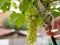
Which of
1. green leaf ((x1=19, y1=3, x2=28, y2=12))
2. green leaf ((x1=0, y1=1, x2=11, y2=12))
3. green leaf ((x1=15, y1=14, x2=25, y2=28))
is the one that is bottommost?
green leaf ((x1=15, y1=14, x2=25, y2=28))

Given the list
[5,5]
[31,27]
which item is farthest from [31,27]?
Result: [5,5]

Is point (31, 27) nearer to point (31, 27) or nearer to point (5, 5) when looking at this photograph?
point (31, 27)

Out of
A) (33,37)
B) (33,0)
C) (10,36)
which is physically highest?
(10,36)

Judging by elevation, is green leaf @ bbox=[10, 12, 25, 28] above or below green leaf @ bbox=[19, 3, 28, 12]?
below

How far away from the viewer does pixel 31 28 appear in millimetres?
489

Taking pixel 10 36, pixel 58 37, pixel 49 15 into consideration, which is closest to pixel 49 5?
pixel 49 15

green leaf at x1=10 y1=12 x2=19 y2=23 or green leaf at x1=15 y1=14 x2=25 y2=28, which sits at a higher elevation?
green leaf at x1=10 y1=12 x2=19 y2=23

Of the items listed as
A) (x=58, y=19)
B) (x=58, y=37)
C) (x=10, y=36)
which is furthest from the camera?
(x=10, y=36)

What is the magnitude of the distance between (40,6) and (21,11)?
2.5 inches

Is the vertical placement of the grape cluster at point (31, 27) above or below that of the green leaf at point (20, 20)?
below

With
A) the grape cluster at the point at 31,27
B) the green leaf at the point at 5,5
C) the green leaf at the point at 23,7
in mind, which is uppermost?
the green leaf at the point at 5,5

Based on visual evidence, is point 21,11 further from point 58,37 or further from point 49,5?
point 58,37

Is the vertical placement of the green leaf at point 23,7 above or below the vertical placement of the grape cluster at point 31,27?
above

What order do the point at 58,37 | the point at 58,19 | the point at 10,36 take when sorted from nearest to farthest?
1. the point at 58,19
2. the point at 58,37
3. the point at 10,36
